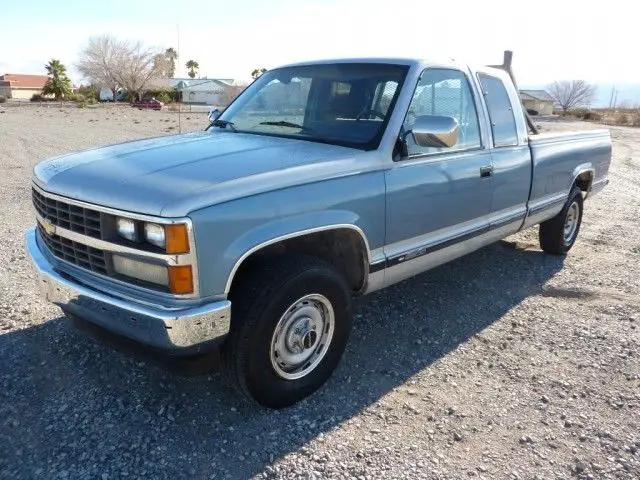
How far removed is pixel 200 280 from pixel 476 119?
2.75 m

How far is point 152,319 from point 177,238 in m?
0.39

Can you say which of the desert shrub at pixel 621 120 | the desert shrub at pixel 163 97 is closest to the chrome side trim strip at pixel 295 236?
the desert shrub at pixel 621 120

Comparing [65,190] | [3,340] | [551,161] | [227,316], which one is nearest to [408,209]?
[227,316]

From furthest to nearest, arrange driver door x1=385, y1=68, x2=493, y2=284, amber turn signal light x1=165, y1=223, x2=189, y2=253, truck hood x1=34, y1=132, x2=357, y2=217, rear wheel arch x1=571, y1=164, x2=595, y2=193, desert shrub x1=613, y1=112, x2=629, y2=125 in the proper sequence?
desert shrub x1=613, y1=112, x2=629, y2=125, rear wheel arch x1=571, y1=164, x2=595, y2=193, driver door x1=385, y1=68, x2=493, y2=284, truck hood x1=34, y1=132, x2=357, y2=217, amber turn signal light x1=165, y1=223, x2=189, y2=253

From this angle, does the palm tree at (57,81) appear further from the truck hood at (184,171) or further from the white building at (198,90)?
the truck hood at (184,171)

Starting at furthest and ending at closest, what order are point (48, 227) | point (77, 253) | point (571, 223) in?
point (571, 223)
point (48, 227)
point (77, 253)

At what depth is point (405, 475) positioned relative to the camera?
8.74ft

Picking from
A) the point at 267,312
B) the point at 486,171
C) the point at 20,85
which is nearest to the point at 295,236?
the point at 267,312

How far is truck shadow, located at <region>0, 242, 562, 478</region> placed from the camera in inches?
107

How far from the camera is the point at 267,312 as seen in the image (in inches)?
110

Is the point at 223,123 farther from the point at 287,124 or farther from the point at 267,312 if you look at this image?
the point at 267,312

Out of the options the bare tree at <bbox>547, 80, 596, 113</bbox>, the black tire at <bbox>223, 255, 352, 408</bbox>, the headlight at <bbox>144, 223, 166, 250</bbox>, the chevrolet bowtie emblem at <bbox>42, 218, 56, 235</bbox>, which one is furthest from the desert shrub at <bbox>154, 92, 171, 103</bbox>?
the headlight at <bbox>144, 223, 166, 250</bbox>

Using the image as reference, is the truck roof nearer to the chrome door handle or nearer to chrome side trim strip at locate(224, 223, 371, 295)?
the chrome door handle

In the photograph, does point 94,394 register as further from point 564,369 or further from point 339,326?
point 564,369
